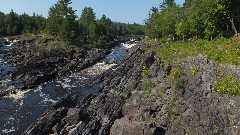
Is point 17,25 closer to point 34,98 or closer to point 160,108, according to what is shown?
point 34,98

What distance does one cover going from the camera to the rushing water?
1668 inches

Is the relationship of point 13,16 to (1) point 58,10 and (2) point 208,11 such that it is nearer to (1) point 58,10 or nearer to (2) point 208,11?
(1) point 58,10

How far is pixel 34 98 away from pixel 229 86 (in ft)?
110

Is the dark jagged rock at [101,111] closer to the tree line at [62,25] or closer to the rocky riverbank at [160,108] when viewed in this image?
the rocky riverbank at [160,108]

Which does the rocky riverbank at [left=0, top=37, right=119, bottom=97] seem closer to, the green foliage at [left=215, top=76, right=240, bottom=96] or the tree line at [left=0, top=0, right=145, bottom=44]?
the tree line at [left=0, top=0, right=145, bottom=44]

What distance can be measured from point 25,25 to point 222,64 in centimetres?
13285

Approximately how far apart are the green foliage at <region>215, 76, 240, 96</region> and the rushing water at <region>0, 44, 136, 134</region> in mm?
24623

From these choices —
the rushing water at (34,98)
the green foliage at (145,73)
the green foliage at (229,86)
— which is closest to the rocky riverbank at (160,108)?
the green foliage at (145,73)

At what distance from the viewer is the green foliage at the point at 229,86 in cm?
3294

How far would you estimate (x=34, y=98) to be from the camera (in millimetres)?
53781

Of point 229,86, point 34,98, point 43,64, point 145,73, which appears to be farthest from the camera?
point 43,64

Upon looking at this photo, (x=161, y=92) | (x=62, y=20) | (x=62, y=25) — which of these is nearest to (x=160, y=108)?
(x=161, y=92)

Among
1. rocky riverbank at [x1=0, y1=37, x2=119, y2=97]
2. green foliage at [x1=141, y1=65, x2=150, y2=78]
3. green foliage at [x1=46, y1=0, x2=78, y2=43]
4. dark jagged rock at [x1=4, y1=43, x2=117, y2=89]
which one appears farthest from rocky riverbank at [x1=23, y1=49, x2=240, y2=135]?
green foliage at [x1=46, y1=0, x2=78, y2=43]

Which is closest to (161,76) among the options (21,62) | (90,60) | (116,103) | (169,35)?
(116,103)
